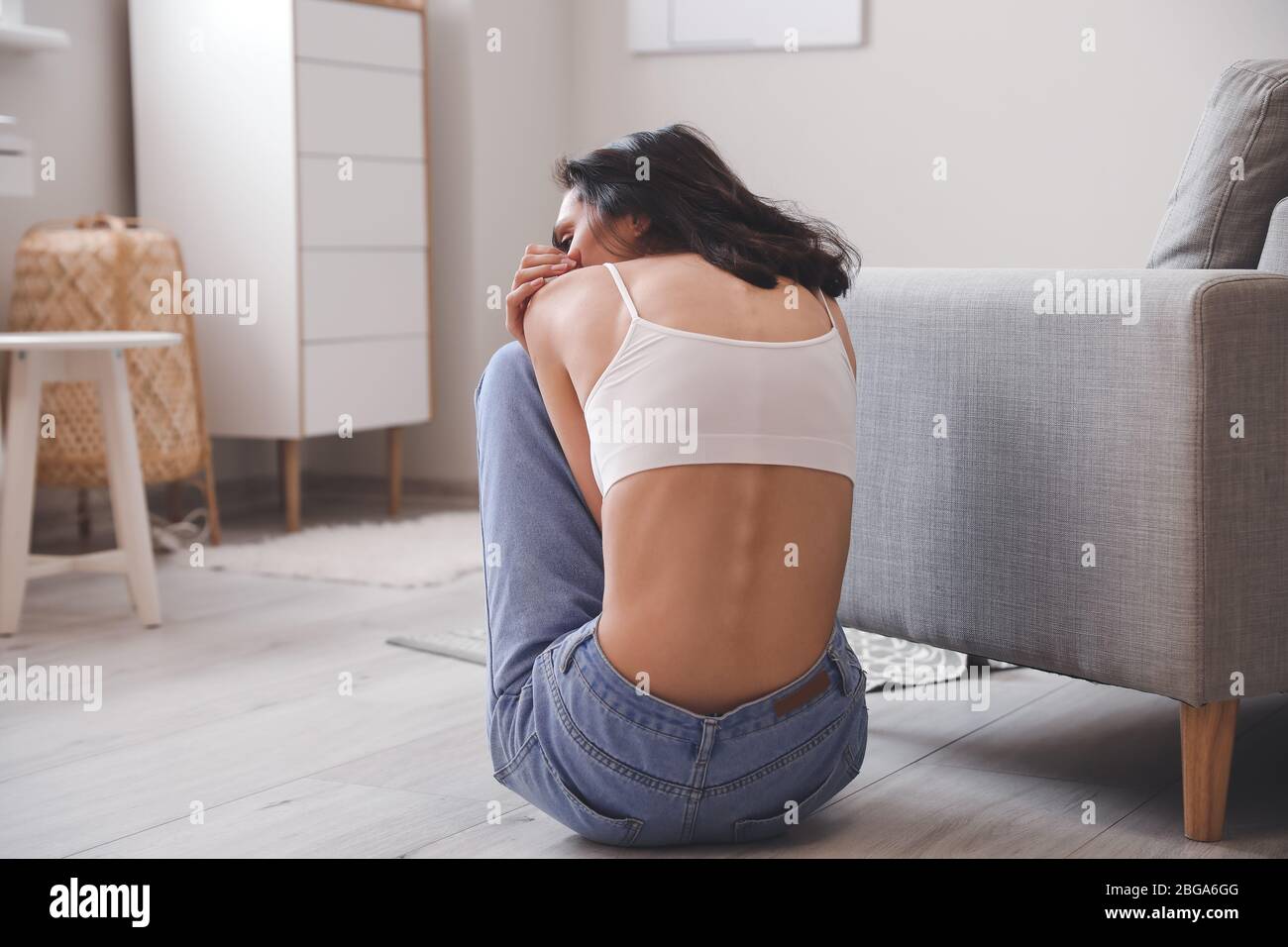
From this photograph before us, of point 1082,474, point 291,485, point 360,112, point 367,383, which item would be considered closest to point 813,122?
point 360,112

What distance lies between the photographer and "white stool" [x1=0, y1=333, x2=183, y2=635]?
108 inches

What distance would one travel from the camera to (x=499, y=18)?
14.1 feet

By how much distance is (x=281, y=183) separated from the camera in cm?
373

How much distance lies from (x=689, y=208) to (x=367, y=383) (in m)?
2.53

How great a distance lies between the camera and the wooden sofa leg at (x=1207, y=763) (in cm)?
166

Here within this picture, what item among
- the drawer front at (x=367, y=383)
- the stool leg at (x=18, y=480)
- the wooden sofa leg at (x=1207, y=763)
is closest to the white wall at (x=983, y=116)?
the drawer front at (x=367, y=383)

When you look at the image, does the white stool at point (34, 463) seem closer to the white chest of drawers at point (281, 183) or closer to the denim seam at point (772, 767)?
the white chest of drawers at point (281, 183)

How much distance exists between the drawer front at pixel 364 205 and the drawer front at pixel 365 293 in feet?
0.12

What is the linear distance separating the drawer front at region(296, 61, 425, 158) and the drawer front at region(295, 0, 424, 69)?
1.3 inches

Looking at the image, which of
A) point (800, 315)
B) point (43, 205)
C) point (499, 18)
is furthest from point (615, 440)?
point (499, 18)

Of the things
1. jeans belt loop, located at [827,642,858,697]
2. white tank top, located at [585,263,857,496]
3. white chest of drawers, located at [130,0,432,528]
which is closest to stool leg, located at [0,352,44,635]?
white chest of drawers, located at [130,0,432,528]

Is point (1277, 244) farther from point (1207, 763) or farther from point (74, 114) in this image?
point (74, 114)

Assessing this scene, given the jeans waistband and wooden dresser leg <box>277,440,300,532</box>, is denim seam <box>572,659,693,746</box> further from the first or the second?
wooden dresser leg <box>277,440,300,532</box>
